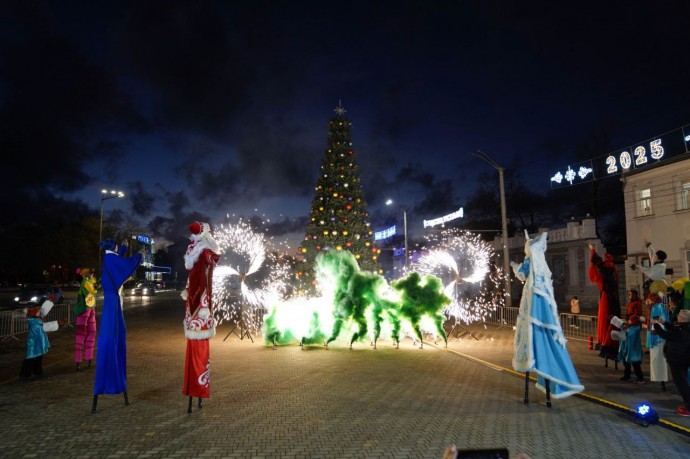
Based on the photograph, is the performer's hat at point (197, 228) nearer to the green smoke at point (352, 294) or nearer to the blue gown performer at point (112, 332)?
the blue gown performer at point (112, 332)

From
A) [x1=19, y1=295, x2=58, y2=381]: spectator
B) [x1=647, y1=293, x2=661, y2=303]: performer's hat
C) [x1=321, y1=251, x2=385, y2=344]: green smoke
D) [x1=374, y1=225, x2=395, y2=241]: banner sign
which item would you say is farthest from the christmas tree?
[x1=374, y1=225, x2=395, y2=241]: banner sign

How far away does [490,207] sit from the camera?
49.0 meters

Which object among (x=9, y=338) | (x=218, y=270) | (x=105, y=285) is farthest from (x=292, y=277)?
(x=105, y=285)

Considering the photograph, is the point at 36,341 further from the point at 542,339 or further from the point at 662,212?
the point at 662,212

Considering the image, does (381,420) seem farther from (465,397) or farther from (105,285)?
(105,285)

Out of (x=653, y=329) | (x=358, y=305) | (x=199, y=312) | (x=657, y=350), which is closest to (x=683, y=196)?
(x=657, y=350)

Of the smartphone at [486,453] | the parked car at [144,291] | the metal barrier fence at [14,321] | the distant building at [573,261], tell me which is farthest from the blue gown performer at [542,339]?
the parked car at [144,291]

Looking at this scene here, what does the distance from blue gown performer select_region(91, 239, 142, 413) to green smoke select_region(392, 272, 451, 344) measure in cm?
789

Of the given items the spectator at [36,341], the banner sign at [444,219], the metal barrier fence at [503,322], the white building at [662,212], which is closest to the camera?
the spectator at [36,341]

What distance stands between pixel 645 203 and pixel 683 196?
7.40 ft

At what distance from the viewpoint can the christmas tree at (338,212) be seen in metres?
20.5

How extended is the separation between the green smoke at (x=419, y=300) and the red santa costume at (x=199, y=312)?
23.8 feet

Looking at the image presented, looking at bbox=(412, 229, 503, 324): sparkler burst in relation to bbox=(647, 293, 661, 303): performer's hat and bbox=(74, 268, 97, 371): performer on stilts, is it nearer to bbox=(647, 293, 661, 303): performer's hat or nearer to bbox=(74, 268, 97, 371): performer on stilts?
bbox=(647, 293, 661, 303): performer's hat

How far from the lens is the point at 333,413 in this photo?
24.0 feet
